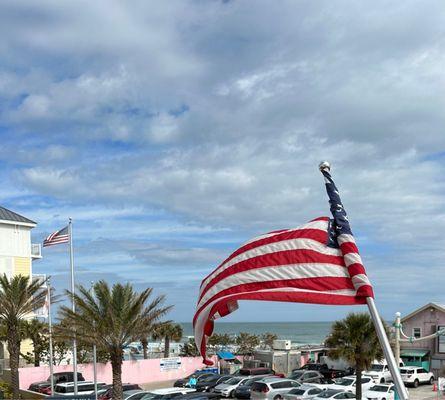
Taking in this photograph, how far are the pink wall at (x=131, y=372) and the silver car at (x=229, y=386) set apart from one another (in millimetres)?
8067

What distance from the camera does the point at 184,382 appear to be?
45.5m

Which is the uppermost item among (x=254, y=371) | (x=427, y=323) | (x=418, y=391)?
(x=427, y=323)

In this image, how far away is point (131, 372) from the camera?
47188mm

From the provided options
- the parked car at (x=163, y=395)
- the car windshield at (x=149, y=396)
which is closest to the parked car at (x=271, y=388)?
the parked car at (x=163, y=395)

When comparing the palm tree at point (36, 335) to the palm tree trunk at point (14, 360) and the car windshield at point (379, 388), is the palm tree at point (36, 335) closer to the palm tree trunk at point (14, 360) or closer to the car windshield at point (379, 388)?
the palm tree trunk at point (14, 360)

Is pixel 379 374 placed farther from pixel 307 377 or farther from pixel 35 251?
pixel 35 251

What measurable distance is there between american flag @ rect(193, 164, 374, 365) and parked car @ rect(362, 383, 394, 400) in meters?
28.5

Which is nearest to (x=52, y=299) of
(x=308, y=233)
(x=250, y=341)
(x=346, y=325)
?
(x=346, y=325)

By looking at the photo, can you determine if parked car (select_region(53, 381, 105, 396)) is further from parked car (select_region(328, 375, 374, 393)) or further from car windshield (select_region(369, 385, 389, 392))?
car windshield (select_region(369, 385, 389, 392))

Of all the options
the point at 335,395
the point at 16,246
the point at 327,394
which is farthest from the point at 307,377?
the point at 16,246

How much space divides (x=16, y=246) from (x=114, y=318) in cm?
3219

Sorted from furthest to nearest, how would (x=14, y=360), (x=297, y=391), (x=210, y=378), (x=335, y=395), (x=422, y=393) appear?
1. (x=210, y=378)
2. (x=422, y=393)
3. (x=297, y=391)
4. (x=14, y=360)
5. (x=335, y=395)

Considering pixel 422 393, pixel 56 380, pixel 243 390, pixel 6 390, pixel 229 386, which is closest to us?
pixel 6 390

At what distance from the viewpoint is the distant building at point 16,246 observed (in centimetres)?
5694
